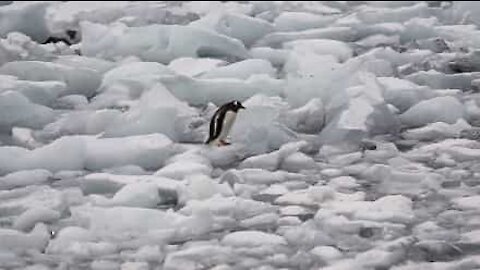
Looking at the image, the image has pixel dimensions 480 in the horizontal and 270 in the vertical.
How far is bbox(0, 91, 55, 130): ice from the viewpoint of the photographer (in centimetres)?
500

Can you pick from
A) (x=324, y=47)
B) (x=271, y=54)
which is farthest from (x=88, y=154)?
(x=324, y=47)

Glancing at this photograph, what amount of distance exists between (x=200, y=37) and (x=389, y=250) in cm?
374

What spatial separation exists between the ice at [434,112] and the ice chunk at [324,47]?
1557mm

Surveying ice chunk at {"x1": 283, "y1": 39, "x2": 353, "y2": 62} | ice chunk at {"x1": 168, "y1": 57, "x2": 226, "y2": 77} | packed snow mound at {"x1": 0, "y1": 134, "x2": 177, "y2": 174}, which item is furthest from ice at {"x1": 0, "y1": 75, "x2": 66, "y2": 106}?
ice chunk at {"x1": 283, "y1": 39, "x2": 353, "y2": 62}

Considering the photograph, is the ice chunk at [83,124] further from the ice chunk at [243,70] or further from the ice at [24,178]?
the ice chunk at [243,70]

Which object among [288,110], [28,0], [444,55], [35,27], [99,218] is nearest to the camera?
[99,218]

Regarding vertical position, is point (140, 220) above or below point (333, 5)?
above

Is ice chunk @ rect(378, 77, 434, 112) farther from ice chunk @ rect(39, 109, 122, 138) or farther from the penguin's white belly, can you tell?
ice chunk @ rect(39, 109, 122, 138)

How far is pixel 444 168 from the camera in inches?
163

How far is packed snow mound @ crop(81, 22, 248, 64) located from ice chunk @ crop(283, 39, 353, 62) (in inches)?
15.9

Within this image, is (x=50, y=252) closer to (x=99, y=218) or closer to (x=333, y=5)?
(x=99, y=218)

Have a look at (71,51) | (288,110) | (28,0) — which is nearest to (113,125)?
(288,110)

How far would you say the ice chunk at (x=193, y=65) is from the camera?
19.9 ft

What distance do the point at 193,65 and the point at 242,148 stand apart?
5.74 ft
